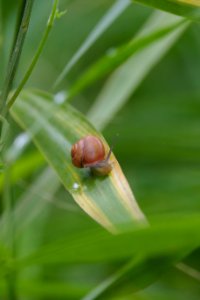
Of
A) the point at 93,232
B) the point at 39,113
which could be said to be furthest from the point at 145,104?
the point at 93,232

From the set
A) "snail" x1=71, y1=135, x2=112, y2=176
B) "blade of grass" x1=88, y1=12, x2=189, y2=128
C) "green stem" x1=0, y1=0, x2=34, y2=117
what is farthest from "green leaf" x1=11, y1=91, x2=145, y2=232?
"blade of grass" x1=88, y1=12, x2=189, y2=128

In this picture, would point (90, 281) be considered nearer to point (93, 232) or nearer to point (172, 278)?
point (172, 278)

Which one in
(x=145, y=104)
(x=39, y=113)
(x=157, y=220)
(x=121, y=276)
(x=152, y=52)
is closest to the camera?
(x=157, y=220)

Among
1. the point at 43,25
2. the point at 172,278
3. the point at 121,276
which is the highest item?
the point at 43,25

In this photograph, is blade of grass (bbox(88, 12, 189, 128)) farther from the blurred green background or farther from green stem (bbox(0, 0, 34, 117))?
green stem (bbox(0, 0, 34, 117))

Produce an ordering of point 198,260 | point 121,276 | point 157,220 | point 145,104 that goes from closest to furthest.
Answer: point 157,220 → point 121,276 → point 198,260 → point 145,104

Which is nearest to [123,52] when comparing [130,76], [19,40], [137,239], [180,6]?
[180,6]
